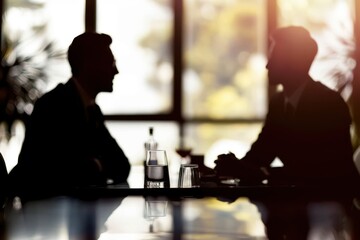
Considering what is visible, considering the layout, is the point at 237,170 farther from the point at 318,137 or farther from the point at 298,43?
the point at 298,43

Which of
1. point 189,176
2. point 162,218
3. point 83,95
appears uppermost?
point 83,95

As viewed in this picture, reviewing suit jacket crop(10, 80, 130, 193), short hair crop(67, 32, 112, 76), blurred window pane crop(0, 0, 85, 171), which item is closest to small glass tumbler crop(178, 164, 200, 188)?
suit jacket crop(10, 80, 130, 193)

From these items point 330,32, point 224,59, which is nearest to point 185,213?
point 224,59

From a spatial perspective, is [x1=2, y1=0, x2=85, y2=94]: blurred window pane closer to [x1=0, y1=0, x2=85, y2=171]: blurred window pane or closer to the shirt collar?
[x1=0, y1=0, x2=85, y2=171]: blurred window pane

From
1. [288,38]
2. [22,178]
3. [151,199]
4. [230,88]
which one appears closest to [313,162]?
[288,38]

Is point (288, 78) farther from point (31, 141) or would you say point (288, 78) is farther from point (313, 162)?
point (31, 141)

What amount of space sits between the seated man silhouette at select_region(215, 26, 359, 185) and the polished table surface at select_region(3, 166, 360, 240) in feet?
1.31

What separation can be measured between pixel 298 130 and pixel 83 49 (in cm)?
119

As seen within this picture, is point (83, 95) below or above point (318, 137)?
above

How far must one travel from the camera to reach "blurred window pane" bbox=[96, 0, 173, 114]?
6.24m

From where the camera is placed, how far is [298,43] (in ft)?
9.96

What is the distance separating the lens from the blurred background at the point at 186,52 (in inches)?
245

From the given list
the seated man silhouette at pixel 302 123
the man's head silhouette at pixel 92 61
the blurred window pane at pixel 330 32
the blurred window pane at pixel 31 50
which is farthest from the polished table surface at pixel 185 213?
the blurred window pane at pixel 330 32

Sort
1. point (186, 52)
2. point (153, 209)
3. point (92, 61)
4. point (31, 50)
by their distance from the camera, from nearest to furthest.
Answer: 1. point (153, 209)
2. point (92, 61)
3. point (31, 50)
4. point (186, 52)
